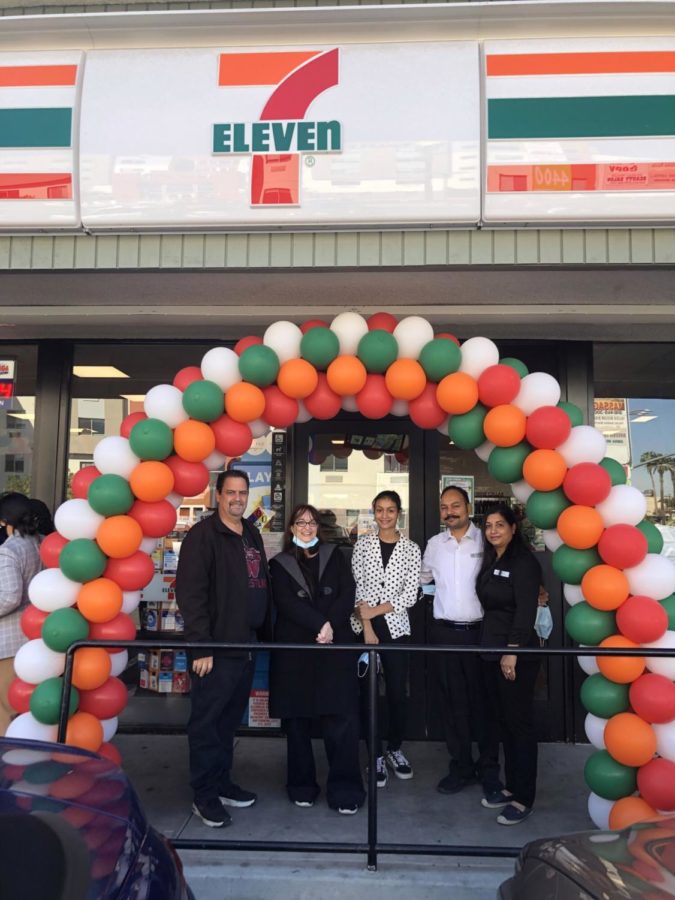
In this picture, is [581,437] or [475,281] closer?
[581,437]

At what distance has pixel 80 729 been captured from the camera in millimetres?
3312

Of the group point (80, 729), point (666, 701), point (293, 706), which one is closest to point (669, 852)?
point (666, 701)

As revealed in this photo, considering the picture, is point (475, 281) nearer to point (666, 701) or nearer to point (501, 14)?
point (501, 14)

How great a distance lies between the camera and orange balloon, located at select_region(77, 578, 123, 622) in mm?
3346

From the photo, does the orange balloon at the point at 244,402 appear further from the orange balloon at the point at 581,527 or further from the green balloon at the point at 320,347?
the orange balloon at the point at 581,527

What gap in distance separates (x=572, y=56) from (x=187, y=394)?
2.84 metres

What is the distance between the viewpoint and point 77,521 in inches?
136

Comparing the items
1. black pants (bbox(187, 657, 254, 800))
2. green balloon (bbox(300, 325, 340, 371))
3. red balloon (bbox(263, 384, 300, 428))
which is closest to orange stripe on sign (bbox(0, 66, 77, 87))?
green balloon (bbox(300, 325, 340, 371))

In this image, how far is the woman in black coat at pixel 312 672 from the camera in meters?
3.85

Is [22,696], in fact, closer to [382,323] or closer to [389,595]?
[389,595]

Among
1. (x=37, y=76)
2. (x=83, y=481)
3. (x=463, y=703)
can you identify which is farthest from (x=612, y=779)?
(x=37, y=76)

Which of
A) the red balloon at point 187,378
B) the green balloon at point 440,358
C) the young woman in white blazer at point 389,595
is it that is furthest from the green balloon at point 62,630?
the green balloon at point 440,358

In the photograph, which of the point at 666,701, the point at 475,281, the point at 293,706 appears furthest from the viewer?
the point at 475,281

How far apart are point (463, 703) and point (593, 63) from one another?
12.5ft
